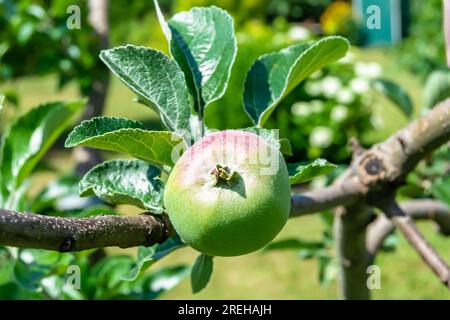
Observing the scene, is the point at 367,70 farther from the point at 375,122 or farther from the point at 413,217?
the point at 413,217

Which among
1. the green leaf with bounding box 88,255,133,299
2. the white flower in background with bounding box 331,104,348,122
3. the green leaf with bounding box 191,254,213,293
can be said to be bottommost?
the white flower in background with bounding box 331,104,348,122

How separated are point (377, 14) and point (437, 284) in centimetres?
234

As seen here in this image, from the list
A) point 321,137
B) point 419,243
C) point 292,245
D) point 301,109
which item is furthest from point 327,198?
point 301,109

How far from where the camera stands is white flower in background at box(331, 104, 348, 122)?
16.6ft

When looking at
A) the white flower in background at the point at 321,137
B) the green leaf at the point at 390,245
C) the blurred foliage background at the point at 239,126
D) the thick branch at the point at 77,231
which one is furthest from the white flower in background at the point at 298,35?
the thick branch at the point at 77,231

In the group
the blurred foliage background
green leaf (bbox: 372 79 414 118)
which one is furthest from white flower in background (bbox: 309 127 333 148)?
green leaf (bbox: 372 79 414 118)

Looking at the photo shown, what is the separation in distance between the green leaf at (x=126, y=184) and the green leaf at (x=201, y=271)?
0.25 feet

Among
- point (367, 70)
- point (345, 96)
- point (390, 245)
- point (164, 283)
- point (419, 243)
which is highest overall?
point (419, 243)

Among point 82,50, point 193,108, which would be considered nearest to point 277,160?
point 193,108

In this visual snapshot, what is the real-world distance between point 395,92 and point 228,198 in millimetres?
728

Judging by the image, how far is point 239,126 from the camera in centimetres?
445

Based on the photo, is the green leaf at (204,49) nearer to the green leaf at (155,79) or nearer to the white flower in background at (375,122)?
the green leaf at (155,79)

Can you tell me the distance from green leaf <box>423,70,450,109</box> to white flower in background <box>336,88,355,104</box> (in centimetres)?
411

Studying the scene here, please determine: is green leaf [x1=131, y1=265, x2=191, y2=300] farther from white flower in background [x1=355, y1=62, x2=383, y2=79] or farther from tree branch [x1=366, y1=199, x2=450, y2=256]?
white flower in background [x1=355, y1=62, x2=383, y2=79]
